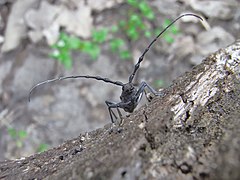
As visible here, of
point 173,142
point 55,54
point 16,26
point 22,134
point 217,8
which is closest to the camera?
point 173,142

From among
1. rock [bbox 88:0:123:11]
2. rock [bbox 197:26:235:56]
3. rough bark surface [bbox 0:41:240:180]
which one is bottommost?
rough bark surface [bbox 0:41:240:180]

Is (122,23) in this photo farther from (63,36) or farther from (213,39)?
(213,39)

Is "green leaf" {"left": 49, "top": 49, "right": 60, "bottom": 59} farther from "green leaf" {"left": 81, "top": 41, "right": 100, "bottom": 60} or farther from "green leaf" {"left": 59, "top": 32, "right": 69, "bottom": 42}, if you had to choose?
"green leaf" {"left": 81, "top": 41, "right": 100, "bottom": 60}

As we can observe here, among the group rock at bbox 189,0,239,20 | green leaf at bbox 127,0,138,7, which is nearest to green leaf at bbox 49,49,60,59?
green leaf at bbox 127,0,138,7

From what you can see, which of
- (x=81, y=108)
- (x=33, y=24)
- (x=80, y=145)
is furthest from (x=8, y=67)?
(x=80, y=145)

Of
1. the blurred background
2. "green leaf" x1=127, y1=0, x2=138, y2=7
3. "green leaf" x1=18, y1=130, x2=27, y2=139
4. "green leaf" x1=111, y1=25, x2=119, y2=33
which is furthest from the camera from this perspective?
"green leaf" x1=127, y1=0, x2=138, y2=7

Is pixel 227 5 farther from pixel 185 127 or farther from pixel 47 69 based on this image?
pixel 185 127

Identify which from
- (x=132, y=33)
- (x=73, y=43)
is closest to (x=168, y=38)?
(x=132, y=33)
